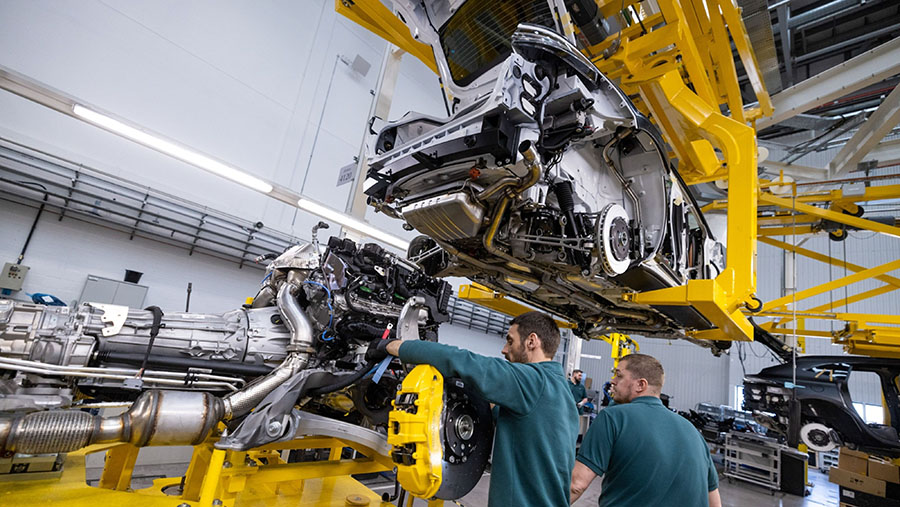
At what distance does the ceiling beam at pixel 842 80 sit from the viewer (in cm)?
390

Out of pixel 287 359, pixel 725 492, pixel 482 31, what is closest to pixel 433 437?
pixel 287 359

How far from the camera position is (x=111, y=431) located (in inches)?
74.5

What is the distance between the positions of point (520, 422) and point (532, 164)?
4.26 feet

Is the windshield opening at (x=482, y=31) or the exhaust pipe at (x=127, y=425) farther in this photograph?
the windshield opening at (x=482, y=31)

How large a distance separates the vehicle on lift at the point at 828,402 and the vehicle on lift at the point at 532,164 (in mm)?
3478

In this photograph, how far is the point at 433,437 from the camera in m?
1.53

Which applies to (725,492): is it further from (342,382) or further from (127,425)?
(127,425)

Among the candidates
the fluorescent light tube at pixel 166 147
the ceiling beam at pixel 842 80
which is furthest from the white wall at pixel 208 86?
the ceiling beam at pixel 842 80

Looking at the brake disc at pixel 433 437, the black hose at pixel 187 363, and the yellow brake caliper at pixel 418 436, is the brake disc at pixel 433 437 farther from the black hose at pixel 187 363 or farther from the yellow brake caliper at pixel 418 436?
the black hose at pixel 187 363

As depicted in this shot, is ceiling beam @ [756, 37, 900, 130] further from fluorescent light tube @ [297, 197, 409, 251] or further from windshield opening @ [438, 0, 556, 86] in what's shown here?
fluorescent light tube @ [297, 197, 409, 251]

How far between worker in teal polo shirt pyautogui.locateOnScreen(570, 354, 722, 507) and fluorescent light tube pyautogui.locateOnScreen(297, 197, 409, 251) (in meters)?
3.70

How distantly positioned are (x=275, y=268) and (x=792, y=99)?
569 cm

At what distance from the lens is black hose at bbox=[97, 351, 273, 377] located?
251cm

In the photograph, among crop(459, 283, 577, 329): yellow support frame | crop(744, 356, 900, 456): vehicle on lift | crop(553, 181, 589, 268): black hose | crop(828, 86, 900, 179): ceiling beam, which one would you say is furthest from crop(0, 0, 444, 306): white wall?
crop(828, 86, 900, 179): ceiling beam
